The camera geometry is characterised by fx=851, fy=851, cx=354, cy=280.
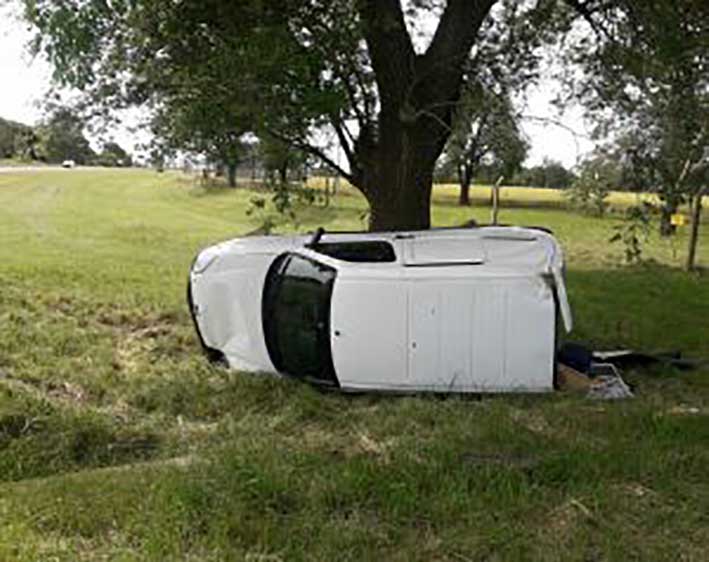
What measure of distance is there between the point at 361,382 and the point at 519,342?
54.7 inches

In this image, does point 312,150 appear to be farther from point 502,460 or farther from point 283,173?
point 502,460

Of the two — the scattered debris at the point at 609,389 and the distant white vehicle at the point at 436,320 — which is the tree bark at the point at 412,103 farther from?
the scattered debris at the point at 609,389

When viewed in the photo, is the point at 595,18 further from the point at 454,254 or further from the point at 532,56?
the point at 454,254

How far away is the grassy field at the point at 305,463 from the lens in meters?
3.90

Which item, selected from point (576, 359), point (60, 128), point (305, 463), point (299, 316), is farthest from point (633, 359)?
point (60, 128)

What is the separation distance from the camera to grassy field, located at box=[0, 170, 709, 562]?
390 centimetres

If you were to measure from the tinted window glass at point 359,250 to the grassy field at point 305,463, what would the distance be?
4.30 ft

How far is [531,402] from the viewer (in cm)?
705

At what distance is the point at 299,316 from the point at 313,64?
2288 millimetres

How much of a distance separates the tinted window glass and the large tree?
1.24 meters

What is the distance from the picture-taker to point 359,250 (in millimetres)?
7973

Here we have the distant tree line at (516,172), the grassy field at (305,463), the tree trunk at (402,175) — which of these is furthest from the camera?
the distant tree line at (516,172)

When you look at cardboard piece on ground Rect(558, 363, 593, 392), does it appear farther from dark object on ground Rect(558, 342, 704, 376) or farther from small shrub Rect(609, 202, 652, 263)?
small shrub Rect(609, 202, 652, 263)

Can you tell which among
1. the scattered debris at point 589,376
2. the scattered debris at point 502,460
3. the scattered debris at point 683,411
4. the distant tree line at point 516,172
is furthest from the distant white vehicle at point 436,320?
the distant tree line at point 516,172
